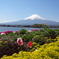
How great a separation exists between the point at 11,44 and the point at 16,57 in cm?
260

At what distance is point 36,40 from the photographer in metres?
9.09

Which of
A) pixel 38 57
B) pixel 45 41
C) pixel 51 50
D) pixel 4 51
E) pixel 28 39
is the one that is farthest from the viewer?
pixel 28 39

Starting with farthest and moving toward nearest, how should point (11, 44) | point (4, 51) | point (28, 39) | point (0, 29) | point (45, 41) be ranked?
point (0, 29), point (28, 39), point (45, 41), point (11, 44), point (4, 51)

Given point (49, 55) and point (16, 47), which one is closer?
point (49, 55)

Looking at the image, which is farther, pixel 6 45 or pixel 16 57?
pixel 6 45

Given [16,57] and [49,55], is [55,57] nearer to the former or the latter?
[49,55]

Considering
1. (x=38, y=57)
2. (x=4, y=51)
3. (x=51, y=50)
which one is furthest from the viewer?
(x=4, y=51)

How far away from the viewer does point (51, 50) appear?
15.1 feet

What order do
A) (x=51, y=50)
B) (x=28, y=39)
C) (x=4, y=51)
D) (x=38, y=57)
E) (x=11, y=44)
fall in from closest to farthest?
(x=38, y=57) < (x=51, y=50) < (x=4, y=51) < (x=11, y=44) < (x=28, y=39)

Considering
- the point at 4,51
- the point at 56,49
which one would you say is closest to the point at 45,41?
the point at 4,51

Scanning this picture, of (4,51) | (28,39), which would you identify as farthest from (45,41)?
(4,51)

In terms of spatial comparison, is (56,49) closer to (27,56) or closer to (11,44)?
(27,56)

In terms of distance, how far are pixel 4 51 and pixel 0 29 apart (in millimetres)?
10039

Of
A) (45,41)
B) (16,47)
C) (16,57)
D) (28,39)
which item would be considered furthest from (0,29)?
(16,57)
